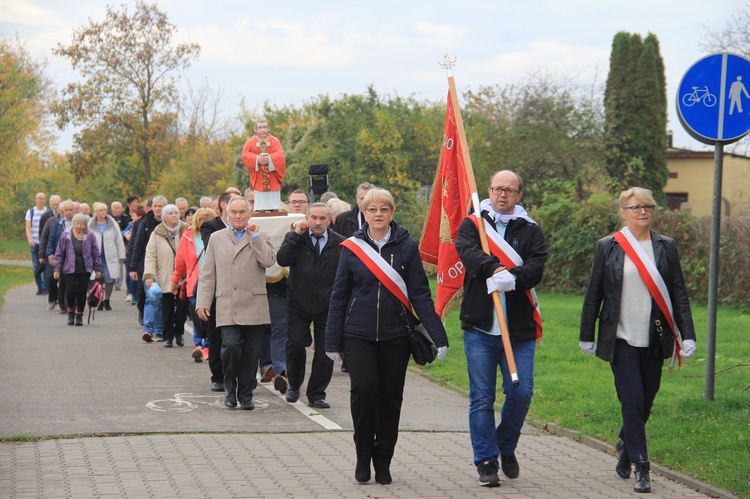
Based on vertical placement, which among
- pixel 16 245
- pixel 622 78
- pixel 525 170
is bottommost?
pixel 16 245

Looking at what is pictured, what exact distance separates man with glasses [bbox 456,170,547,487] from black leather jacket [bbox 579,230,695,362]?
0.41 meters

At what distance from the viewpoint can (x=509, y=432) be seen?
7.54m

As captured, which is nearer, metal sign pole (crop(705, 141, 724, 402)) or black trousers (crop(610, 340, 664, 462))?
black trousers (crop(610, 340, 664, 462))

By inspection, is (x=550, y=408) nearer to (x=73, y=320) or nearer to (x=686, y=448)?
(x=686, y=448)

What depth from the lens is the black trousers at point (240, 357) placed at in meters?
10.6

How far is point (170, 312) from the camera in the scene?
1579cm

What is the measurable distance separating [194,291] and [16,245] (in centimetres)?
4440

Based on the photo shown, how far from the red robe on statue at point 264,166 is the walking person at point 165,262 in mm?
1323

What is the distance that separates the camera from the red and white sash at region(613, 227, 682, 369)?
7375 millimetres

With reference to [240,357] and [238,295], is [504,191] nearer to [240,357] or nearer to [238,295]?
[238,295]

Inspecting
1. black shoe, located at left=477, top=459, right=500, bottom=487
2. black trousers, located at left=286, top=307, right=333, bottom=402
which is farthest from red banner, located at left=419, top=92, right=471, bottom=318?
black trousers, located at left=286, top=307, right=333, bottom=402

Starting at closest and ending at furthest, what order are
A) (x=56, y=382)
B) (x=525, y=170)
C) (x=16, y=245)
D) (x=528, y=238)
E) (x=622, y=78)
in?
1. (x=528, y=238)
2. (x=56, y=382)
3. (x=525, y=170)
4. (x=622, y=78)
5. (x=16, y=245)

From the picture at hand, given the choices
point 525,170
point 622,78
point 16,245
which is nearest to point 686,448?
point 525,170

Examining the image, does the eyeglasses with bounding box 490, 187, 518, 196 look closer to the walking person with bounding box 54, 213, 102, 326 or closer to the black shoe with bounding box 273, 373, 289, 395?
the black shoe with bounding box 273, 373, 289, 395
